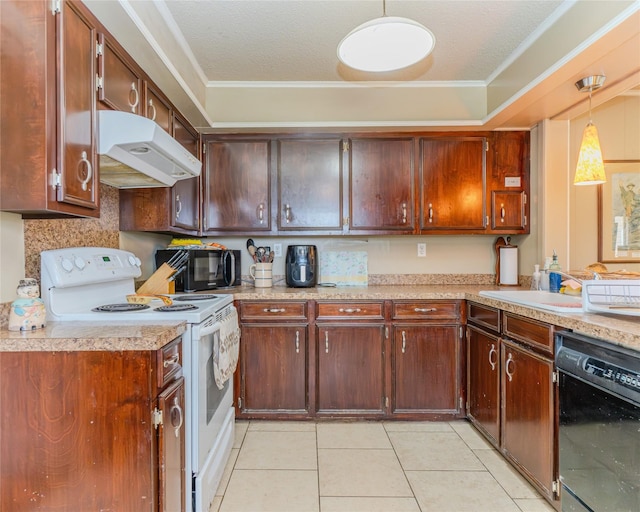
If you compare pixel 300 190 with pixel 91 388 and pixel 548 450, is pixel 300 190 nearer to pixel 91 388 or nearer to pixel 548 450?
A: pixel 91 388

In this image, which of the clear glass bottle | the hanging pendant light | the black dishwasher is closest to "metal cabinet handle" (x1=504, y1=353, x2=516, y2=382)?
the black dishwasher

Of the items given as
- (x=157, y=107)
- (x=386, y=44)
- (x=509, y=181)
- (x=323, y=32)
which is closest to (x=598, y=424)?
(x=386, y=44)

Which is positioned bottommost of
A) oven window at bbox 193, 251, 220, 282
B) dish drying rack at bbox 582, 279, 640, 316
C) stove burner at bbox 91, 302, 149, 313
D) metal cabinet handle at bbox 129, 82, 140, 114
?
stove burner at bbox 91, 302, 149, 313

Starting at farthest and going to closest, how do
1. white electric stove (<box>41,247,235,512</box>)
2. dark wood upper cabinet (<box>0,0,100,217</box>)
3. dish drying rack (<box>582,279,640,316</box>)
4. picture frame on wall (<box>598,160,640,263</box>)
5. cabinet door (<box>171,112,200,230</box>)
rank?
picture frame on wall (<box>598,160,640,263</box>) → cabinet door (<box>171,112,200,230</box>) → white electric stove (<box>41,247,235,512</box>) → dish drying rack (<box>582,279,640,316</box>) → dark wood upper cabinet (<box>0,0,100,217</box>)

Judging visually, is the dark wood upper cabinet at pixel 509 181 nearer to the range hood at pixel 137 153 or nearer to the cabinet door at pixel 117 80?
the range hood at pixel 137 153

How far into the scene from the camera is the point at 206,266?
258 centimetres

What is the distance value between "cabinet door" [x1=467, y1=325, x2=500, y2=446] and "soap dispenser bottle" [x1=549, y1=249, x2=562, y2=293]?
563mm

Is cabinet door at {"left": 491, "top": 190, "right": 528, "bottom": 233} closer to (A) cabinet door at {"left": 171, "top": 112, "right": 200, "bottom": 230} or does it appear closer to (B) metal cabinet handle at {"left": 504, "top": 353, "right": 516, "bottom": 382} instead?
(B) metal cabinet handle at {"left": 504, "top": 353, "right": 516, "bottom": 382}

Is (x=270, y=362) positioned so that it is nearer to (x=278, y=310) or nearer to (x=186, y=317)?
(x=278, y=310)

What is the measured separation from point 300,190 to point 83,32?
63.9 inches

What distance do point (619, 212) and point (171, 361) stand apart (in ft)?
10.4

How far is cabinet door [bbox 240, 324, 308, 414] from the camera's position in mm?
2459

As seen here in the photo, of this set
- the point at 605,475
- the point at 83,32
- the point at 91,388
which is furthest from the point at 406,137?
the point at 91,388

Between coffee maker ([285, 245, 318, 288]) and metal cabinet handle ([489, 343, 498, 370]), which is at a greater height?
coffee maker ([285, 245, 318, 288])
